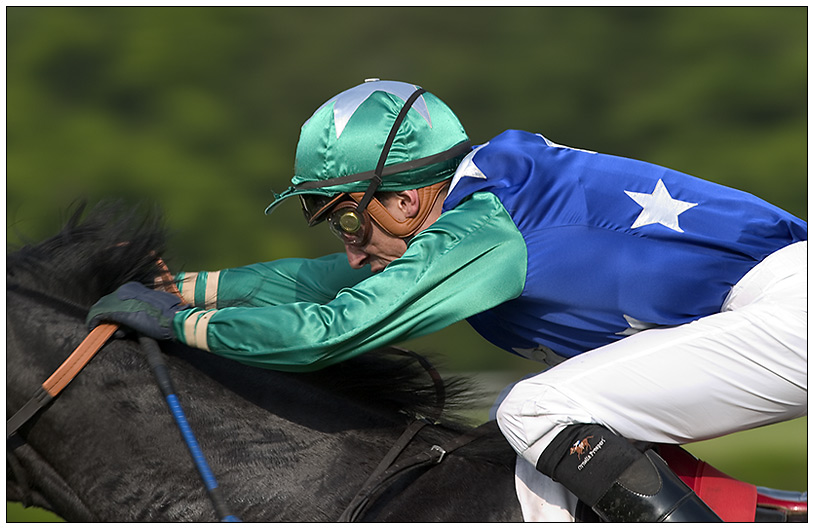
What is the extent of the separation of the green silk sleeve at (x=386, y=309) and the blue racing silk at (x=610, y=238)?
0.11 m

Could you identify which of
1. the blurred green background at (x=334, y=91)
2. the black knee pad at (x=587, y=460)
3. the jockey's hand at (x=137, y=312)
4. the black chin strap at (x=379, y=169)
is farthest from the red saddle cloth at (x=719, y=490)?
the blurred green background at (x=334, y=91)

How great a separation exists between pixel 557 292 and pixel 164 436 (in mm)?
1009

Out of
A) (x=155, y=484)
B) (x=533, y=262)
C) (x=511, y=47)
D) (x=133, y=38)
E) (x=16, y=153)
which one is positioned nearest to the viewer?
(x=155, y=484)

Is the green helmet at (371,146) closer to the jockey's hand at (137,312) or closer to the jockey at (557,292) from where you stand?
the jockey at (557,292)

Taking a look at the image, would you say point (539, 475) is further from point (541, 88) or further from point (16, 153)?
point (541, 88)

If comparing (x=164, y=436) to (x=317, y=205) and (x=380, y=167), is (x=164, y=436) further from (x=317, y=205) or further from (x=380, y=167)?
(x=380, y=167)

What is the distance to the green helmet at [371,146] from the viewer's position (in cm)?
237

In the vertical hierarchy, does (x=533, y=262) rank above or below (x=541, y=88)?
above

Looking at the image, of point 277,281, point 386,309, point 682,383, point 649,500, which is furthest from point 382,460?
point 277,281

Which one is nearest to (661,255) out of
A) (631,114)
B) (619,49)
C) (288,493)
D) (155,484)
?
(288,493)

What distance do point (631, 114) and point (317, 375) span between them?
13.0 meters

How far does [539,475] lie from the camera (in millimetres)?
Result: 2105

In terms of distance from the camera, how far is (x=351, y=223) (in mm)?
2381

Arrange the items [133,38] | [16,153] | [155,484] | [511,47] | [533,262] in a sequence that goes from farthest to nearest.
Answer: [511,47], [133,38], [16,153], [533,262], [155,484]
